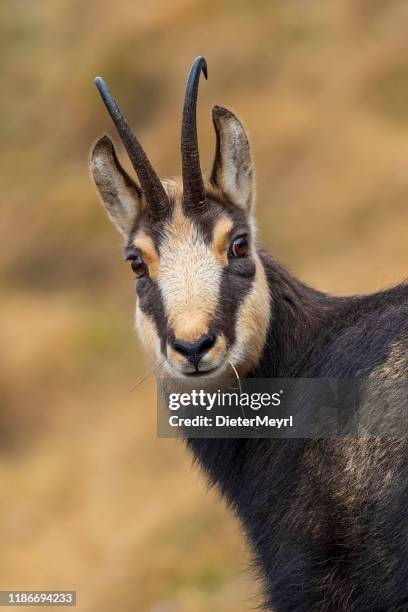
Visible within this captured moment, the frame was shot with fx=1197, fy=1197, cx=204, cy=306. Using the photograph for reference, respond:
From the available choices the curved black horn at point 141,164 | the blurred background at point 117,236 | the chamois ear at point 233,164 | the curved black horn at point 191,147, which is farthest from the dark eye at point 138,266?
the blurred background at point 117,236

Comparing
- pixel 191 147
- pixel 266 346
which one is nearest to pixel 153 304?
pixel 266 346

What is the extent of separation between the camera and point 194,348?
764 centimetres

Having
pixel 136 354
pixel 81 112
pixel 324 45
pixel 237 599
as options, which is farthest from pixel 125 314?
pixel 237 599

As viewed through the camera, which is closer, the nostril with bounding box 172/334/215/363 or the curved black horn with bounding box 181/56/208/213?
the nostril with bounding box 172/334/215/363

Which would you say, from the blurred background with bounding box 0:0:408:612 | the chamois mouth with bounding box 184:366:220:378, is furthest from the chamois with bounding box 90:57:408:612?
the blurred background with bounding box 0:0:408:612

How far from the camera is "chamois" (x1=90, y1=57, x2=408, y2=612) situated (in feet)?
24.5

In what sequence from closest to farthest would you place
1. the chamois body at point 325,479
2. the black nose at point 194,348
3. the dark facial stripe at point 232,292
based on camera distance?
1. the chamois body at point 325,479
2. the black nose at point 194,348
3. the dark facial stripe at point 232,292

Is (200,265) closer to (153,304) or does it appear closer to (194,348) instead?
(153,304)

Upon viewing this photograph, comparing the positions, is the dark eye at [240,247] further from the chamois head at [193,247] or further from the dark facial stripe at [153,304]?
the dark facial stripe at [153,304]

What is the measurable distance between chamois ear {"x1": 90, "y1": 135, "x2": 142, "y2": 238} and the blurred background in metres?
8.30

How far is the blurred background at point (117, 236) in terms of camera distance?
20.6m

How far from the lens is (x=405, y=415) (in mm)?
7379

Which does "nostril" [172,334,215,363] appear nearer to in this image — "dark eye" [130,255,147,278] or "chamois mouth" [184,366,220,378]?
"chamois mouth" [184,366,220,378]

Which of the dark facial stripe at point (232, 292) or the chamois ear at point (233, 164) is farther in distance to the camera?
the chamois ear at point (233, 164)
